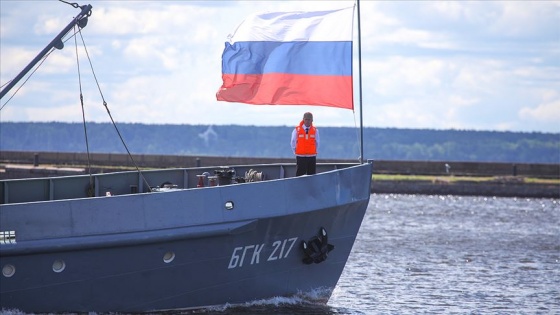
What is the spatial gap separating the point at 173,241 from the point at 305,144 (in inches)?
126

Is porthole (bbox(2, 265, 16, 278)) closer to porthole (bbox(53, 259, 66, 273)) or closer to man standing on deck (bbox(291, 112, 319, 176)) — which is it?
porthole (bbox(53, 259, 66, 273))

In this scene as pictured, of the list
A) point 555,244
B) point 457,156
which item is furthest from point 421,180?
point 457,156

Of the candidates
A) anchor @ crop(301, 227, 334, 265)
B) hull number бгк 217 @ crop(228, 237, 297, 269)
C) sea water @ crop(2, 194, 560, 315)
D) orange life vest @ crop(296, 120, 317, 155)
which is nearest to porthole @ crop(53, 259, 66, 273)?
sea water @ crop(2, 194, 560, 315)

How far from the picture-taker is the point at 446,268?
2758cm

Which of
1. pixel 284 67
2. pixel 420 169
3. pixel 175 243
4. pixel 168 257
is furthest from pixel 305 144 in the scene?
pixel 420 169

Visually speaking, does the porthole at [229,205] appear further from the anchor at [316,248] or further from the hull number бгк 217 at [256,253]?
the anchor at [316,248]

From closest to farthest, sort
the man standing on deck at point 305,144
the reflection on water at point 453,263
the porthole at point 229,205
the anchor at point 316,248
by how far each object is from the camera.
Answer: the porthole at point 229,205 < the anchor at point 316,248 < the man standing on deck at point 305,144 < the reflection on water at point 453,263

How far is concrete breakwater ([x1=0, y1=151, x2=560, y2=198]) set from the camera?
6062 cm

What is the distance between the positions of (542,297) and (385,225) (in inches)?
676

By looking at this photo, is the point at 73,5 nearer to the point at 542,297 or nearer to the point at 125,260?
the point at 125,260

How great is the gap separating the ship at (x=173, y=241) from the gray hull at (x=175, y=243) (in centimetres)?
1

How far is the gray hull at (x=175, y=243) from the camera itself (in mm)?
17531

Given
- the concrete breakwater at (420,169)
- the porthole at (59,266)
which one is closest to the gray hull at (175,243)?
the porthole at (59,266)

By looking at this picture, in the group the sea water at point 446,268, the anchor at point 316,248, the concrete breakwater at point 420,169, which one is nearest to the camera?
the anchor at point 316,248
